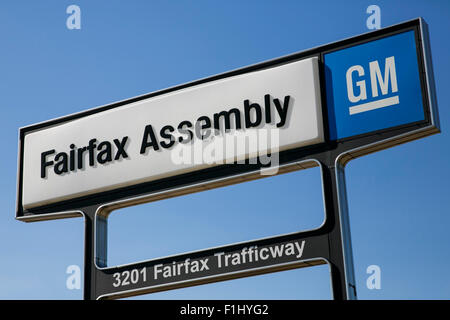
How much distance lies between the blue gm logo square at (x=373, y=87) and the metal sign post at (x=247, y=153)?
0.01 m

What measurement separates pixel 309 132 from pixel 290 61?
3.15 feet

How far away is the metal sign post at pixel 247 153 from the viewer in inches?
289

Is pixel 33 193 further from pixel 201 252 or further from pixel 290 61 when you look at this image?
pixel 290 61

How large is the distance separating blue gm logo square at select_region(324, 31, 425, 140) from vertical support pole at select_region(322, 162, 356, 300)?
0.48m

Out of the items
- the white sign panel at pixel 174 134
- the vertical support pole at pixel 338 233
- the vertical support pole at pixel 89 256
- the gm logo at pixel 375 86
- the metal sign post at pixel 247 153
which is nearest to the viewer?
the vertical support pole at pixel 338 233

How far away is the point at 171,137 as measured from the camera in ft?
28.2

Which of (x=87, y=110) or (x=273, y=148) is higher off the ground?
(x=87, y=110)

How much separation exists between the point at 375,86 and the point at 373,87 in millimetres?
25

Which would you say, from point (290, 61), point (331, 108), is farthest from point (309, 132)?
point (290, 61)

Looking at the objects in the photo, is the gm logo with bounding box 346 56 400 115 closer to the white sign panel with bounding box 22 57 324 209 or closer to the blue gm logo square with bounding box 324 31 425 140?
the blue gm logo square with bounding box 324 31 425 140

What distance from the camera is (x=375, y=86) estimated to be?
24.7 feet

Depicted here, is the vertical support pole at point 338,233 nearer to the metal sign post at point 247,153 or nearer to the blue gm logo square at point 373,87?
the metal sign post at point 247,153

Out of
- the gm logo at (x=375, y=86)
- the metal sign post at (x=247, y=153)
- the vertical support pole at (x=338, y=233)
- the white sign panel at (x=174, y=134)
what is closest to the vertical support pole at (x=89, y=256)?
the metal sign post at (x=247, y=153)
